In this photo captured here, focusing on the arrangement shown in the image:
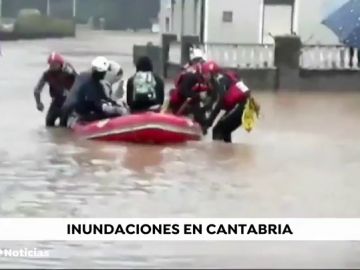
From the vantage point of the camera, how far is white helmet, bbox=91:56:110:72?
609 centimetres

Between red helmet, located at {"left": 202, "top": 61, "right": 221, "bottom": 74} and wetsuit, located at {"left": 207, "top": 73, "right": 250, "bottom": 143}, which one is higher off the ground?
red helmet, located at {"left": 202, "top": 61, "right": 221, "bottom": 74}

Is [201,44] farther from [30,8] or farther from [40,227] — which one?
[40,227]

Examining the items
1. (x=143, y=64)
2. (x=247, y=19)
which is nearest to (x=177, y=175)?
(x=143, y=64)

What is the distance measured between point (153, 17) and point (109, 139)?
1180 mm

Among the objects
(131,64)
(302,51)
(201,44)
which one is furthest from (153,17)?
A: (302,51)

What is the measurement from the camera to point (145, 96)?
6.90 meters

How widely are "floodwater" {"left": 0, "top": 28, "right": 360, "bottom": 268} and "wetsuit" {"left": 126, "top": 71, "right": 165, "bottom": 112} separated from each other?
0.70ft

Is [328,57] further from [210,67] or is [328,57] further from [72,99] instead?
[72,99]

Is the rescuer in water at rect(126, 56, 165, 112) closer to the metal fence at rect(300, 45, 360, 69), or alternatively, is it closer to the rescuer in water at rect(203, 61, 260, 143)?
the rescuer in water at rect(203, 61, 260, 143)

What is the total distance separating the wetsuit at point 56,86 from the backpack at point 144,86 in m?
0.25

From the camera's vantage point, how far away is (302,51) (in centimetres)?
779

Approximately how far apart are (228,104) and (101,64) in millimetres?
1042

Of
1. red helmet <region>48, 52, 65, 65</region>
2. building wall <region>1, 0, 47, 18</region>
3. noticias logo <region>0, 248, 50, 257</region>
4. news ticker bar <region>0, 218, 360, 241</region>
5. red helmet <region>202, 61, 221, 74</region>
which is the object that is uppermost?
building wall <region>1, 0, 47, 18</region>

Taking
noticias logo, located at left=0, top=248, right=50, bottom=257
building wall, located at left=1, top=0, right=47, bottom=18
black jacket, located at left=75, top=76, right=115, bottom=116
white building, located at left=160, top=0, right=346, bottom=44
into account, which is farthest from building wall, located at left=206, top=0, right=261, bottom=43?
noticias logo, located at left=0, top=248, right=50, bottom=257
